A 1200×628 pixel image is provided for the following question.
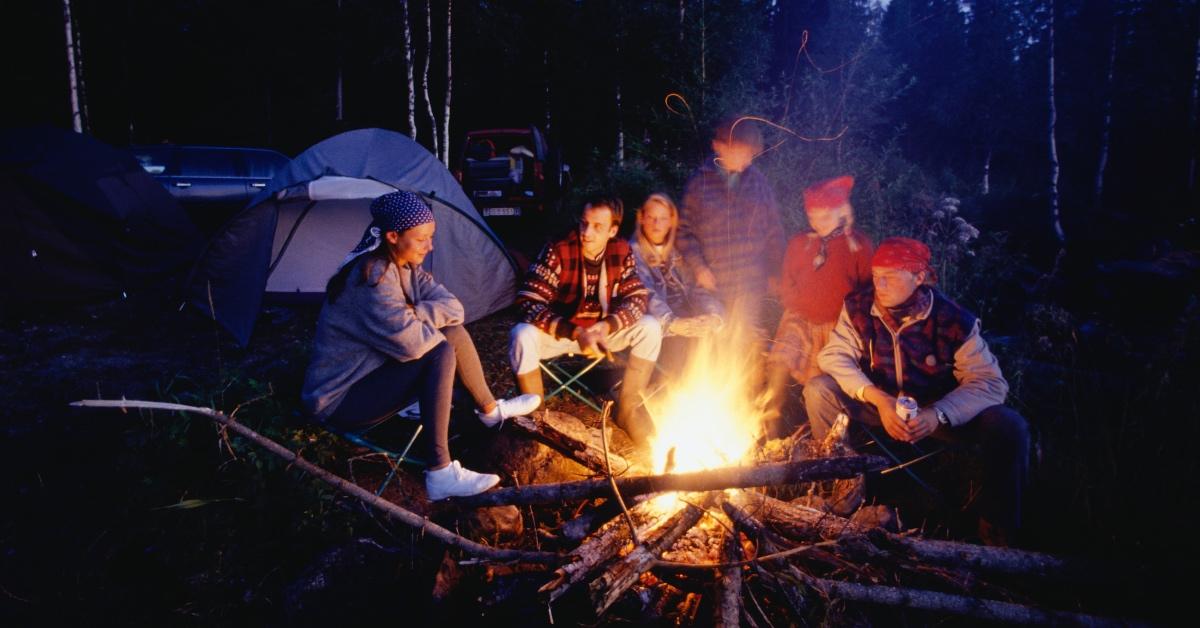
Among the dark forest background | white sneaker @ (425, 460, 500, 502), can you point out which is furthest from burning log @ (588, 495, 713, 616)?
the dark forest background

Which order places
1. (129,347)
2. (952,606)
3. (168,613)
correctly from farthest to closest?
1. (129,347)
2. (168,613)
3. (952,606)

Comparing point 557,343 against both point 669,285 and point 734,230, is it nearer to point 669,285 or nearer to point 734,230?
point 669,285

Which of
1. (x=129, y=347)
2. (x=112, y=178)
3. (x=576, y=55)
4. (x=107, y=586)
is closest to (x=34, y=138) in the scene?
(x=112, y=178)

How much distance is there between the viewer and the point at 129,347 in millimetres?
5367

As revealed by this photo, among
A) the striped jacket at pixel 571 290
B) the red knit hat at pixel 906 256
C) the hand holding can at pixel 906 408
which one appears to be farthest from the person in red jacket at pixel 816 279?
the striped jacket at pixel 571 290

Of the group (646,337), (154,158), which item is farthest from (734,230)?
(154,158)

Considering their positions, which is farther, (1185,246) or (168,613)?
(1185,246)

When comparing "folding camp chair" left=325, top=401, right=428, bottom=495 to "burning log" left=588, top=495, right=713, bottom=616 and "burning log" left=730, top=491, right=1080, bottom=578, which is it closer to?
"burning log" left=588, top=495, right=713, bottom=616

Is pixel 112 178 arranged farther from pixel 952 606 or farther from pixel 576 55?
pixel 576 55

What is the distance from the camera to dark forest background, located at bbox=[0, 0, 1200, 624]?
11.6 feet

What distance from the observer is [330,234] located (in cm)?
624

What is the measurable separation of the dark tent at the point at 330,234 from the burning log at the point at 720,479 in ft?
11.7

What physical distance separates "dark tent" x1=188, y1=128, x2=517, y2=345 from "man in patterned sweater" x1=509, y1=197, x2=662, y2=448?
7.46 ft

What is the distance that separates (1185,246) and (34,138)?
1506 cm
